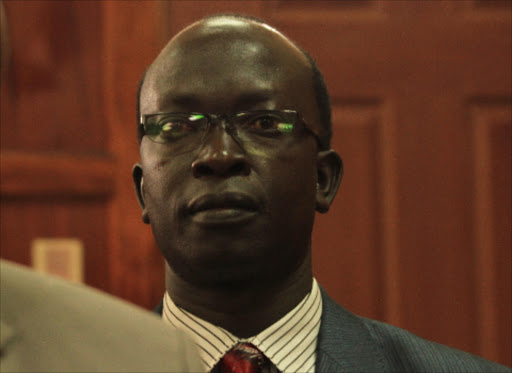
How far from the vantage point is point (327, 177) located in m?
1.03

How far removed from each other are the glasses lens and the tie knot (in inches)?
9.9

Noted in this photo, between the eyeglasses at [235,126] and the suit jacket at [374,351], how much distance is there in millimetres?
238

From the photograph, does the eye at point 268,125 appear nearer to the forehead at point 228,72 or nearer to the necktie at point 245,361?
the forehead at point 228,72

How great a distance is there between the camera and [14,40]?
1.56 meters

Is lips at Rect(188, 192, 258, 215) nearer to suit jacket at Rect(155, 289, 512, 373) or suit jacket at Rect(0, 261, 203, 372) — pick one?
suit jacket at Rect(155, 289, 512, 373)

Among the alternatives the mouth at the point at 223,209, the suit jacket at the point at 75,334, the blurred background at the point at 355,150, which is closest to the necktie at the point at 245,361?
the mouth at the point at 223,209

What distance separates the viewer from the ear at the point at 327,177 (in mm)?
1020

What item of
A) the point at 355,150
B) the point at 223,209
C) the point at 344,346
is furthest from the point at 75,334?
the point at 355,150

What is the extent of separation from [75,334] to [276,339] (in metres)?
0.55

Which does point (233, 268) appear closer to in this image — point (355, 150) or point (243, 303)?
point (243, 303)

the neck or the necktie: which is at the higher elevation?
the neck

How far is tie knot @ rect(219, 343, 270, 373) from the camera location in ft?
3.07

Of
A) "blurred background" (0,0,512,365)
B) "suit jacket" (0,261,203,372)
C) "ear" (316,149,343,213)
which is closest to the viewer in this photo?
"suit jacket" (0,261,203,372)

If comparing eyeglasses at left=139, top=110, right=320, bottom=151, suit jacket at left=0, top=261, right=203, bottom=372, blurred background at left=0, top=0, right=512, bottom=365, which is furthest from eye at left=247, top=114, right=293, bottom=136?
blurred background at left=0, top=0, right=512, bottom=365
